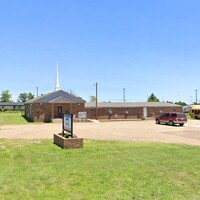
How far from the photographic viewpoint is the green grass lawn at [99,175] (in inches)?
259

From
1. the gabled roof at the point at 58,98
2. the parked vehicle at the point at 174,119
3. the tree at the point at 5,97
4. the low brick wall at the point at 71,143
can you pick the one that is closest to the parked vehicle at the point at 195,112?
the parked vehicle at the point at 174,119

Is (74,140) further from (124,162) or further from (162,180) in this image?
(162,180)

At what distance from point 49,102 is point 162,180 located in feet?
113

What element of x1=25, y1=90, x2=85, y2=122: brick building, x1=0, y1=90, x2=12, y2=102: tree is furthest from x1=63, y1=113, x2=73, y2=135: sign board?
x1=0, y1=90, x2=12, y2=102: tree

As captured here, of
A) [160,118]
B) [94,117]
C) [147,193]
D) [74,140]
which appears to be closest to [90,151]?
Answer: [74,140]

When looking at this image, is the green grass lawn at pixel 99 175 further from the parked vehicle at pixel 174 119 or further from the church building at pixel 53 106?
the church building at pixel 53 106

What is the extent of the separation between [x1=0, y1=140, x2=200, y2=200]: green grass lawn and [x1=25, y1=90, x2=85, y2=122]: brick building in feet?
95.6

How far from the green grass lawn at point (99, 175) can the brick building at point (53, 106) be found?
2914cm

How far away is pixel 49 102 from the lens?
40.9m

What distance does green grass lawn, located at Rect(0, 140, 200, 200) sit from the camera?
6.58 meters

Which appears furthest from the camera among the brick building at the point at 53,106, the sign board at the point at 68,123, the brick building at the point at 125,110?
the brick building at the point at 125,110

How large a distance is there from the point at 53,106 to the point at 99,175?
34.6m

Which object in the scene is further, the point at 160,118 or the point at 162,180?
the point at 160,118

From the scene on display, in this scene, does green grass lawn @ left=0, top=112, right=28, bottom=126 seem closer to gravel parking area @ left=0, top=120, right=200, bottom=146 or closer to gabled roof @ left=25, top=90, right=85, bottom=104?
gabled roof @ left=25, top=90, right=85, bottom=104
